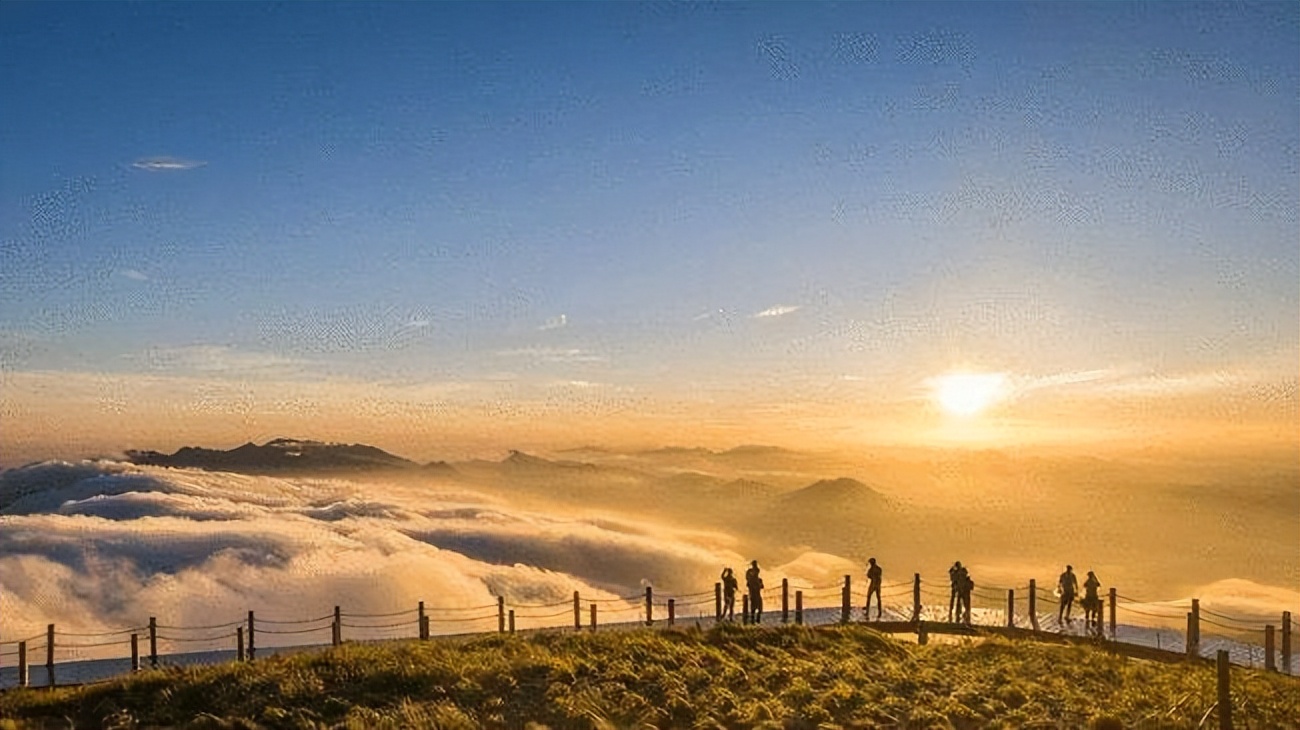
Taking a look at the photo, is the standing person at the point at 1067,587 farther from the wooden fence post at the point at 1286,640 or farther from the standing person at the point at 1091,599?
the wooden fence post at the point at 1286,640

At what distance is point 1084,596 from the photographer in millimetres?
32406

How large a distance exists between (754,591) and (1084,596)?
10.2 metres

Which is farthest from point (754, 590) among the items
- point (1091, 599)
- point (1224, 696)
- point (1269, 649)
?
point (1224, 696)

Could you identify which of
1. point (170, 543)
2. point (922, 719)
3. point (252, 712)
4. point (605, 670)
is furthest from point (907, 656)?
point (170, 543)

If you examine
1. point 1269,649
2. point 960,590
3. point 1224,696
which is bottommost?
point 1269,649

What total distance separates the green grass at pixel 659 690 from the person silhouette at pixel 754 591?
6613 millimetres

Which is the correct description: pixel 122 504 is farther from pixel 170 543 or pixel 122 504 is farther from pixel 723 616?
pixel 723 616

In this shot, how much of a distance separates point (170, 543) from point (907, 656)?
15256 cm

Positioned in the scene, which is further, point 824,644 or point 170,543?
point 170,543

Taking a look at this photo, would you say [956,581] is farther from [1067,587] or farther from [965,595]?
[1067,587]

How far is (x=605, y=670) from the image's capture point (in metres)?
19.2

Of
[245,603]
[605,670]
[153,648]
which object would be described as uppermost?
[605,670]

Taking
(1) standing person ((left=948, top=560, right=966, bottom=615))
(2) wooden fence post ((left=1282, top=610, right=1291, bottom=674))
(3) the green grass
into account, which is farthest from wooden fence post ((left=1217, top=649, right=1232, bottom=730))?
(1) standing person ((left=948, top=560, right=966, bottom=615))

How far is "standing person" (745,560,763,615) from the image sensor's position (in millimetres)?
31844
